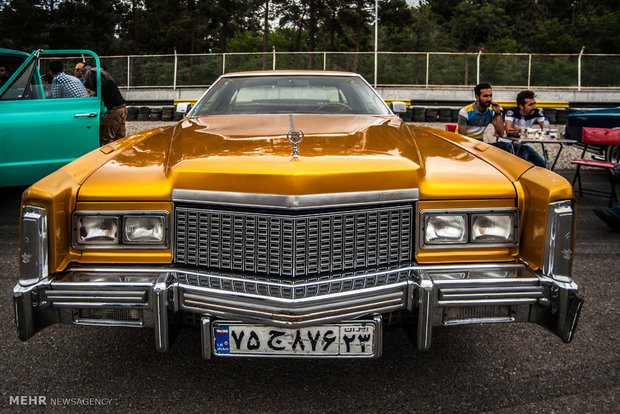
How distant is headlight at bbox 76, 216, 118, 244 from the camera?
2574 millimetres

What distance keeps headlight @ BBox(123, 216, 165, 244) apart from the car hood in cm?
11

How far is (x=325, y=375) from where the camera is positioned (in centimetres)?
283

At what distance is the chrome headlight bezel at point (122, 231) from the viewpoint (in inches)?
99.0

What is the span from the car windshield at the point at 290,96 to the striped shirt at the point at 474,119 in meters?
2.68

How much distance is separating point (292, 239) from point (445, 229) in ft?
2.39

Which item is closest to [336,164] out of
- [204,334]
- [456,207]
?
[456,207]

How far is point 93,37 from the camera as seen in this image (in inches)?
1812

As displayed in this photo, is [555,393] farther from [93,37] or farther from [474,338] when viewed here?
[93,37]

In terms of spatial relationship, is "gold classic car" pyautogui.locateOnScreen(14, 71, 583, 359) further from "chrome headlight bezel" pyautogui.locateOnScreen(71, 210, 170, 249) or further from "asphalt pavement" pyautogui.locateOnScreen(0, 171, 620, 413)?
"asphalt pavement" pyautogui.locateOnScreen(0, 171, 620, 413)

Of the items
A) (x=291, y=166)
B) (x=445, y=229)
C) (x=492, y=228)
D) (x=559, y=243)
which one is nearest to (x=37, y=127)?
(x=291, y=166)

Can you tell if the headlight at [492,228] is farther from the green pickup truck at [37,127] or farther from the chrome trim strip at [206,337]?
the green pickup truck at [37,127]

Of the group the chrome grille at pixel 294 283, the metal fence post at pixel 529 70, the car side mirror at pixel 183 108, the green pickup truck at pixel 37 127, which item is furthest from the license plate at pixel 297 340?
the metal fence post at pixel 529 70

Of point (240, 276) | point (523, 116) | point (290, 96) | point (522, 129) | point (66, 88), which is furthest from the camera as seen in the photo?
point (523, 116)

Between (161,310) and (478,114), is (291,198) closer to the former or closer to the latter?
(161,310)
